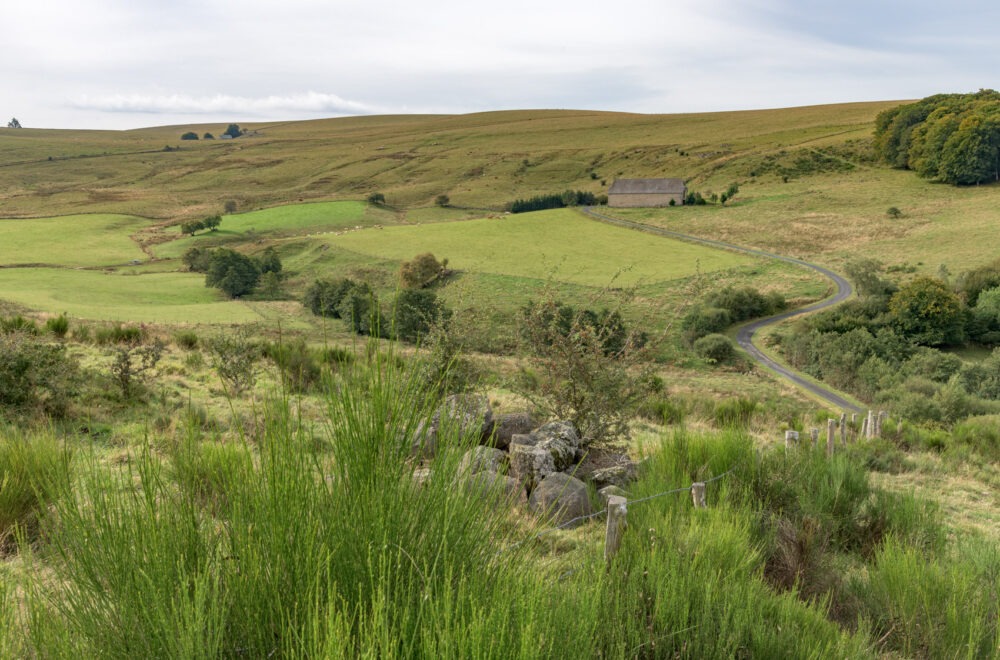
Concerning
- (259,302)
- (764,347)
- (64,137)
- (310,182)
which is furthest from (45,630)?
(64,137)

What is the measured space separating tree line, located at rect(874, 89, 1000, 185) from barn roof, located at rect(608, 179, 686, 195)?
27040 mm

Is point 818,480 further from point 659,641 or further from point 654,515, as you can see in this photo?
point 659,641

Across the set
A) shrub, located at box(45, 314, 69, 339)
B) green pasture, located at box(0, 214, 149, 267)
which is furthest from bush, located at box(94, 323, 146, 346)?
green pasture, located at box(0, 214, 149, 267)

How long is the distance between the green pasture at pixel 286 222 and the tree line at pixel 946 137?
60.9 meters

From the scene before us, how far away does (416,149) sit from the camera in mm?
121625

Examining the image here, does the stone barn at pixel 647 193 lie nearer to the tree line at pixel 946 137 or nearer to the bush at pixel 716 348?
the tree line at pixel 946 137

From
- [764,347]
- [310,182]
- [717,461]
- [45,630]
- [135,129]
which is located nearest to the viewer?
[45,630]

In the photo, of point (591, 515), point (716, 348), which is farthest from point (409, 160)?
point (591, 515)

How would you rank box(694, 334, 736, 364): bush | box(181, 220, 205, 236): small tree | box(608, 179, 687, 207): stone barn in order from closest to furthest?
box(694, 334, 736, 364): bush, box(181, 220, 205, 236): small tree, box(608, 179, 687, 207): stone barn

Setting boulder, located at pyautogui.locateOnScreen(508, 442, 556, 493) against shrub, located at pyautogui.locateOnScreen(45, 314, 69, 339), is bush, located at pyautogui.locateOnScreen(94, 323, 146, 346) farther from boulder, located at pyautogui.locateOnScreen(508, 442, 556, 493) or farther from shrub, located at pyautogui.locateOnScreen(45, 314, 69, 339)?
boulder, located at pyautogui.locateOnScreen(508, 442, 556, 493)

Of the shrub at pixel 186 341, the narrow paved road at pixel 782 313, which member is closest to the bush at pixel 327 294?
the shrub at pixel 186 341

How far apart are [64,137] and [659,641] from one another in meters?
186

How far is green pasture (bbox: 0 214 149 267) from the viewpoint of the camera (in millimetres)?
49656

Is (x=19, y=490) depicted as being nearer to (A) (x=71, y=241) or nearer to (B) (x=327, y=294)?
(B) (x=327, y=294)
